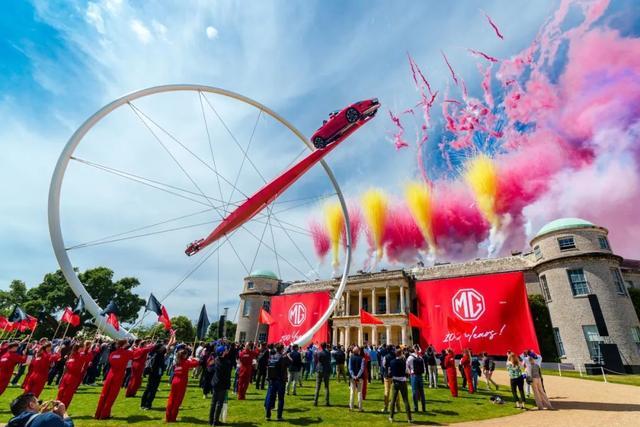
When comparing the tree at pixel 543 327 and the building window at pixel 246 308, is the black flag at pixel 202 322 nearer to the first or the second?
the tree at pixel 543 327

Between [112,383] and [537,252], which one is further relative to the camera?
[537,252]

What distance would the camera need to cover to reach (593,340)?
29562mm

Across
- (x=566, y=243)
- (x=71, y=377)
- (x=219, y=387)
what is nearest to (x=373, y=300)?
(x=566, y=243)

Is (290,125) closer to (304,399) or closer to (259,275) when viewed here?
(304,399)

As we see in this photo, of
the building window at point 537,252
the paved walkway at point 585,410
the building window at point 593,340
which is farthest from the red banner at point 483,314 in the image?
the building window at point 537,252

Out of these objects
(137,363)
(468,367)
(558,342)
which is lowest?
(137,363)

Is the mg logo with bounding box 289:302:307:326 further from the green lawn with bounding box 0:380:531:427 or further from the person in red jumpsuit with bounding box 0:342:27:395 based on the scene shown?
the person in red jumpsuit with bounding box 0:342:27:395

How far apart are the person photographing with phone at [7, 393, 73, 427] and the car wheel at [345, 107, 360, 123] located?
15.1 metres

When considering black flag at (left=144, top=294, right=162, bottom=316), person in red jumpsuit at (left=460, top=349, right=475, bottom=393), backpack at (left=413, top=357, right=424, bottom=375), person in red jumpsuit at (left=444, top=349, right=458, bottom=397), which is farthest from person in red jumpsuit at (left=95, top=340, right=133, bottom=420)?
person in red jumpsuit at (left=460, top=349, right=475, bottom=393)

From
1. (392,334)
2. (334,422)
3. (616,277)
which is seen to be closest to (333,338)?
(392,334)

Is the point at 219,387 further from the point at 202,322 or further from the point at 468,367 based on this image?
the point at 468,367

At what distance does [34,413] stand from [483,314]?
3376cm

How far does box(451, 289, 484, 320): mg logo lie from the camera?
31.0 metres

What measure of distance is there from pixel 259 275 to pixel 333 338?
68.1 feet
